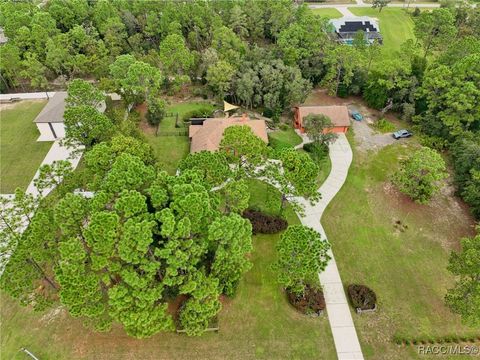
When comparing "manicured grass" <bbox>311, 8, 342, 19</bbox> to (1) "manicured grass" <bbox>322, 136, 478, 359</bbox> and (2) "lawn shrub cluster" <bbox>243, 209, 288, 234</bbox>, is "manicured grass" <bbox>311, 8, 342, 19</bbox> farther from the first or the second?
(2) "lawn shrub cluster" <bbox>243, 209, 288, 234</bbox>

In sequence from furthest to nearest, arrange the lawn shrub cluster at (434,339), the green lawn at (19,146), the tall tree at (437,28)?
1. the tall tree at (437,28)
2. the green lawn at (19,146)
3. the lawn shrub cluster at (434,339)

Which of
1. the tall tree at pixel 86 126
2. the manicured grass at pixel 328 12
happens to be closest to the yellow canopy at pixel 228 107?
the tall tree at pixel 86 126

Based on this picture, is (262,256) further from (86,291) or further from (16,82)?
(16,82)

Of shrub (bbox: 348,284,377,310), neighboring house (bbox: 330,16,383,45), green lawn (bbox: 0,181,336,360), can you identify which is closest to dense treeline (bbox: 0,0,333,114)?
neighboring house (bbox: 330,16,383,45)

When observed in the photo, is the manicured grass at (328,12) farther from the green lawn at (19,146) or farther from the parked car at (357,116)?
the green lawn at (19,146)

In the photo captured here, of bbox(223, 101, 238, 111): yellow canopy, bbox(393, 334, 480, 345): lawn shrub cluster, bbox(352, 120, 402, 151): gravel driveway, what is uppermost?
bbox(223, 101, 238, 111): yellow canopy
